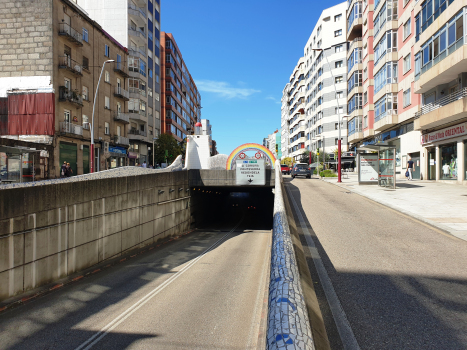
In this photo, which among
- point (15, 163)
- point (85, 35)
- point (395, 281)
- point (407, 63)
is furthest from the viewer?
point (85, 35)

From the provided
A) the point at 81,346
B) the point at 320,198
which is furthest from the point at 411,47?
the point at 81,346

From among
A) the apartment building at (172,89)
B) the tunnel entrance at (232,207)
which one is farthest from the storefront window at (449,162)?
the apartment building at (172,89)

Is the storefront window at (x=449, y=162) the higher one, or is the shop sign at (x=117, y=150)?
the shop sign at (x=117, y=150)

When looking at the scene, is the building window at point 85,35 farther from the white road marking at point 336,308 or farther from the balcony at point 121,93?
the white road marking at point 336,308

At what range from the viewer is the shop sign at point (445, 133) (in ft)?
67.6

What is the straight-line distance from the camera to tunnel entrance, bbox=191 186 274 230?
22.8m

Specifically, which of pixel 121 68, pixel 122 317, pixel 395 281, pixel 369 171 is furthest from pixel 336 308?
pixel 121 68

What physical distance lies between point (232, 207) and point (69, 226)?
1212 inches

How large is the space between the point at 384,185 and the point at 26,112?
1123 inches

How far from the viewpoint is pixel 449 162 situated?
75.0 ft

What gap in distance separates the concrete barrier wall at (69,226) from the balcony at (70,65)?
69.4 feet

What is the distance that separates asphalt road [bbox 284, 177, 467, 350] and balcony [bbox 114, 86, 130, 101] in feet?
117

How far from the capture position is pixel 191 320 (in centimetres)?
587

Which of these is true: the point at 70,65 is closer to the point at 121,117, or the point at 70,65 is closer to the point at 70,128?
the point at 70,128
